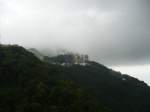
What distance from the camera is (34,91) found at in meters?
151

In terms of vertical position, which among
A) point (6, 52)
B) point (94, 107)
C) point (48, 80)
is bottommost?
point (94, 107)

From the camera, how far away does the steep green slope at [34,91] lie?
13875 cm

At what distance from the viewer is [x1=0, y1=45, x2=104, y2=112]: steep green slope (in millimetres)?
138750

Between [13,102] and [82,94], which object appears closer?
[13,102]

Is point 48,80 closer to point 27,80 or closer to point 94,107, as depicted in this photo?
point 27,80

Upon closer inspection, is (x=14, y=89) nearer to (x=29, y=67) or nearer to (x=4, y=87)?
(x=4, y=87)

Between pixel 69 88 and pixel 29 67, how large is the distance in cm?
2468

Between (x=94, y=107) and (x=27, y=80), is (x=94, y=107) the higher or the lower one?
the lower one

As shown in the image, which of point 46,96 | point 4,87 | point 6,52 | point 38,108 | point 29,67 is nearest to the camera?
point 38,108

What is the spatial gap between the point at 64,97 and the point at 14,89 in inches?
871

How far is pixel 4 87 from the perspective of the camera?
16000 cm

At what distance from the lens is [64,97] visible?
151 metres

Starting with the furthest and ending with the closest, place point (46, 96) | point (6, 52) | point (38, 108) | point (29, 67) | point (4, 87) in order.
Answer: point (6, 52) → point (29, 67) → point (4, 87) → point (46, 96) → point (38, 108)

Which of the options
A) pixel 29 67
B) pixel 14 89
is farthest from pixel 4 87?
pixel 29 67
